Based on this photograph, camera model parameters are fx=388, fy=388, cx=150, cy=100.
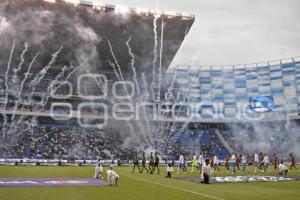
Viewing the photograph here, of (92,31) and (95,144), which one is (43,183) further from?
(95,144)

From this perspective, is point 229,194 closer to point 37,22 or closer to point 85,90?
point 37,22

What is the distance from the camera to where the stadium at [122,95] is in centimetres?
5900

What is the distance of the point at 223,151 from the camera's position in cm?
7606

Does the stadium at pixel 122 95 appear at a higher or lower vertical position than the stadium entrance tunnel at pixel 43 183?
higher

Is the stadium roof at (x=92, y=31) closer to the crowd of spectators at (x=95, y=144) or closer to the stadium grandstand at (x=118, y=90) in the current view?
the stadium grandstand at (x=118, y=90)

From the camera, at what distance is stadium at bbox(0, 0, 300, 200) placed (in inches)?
2323

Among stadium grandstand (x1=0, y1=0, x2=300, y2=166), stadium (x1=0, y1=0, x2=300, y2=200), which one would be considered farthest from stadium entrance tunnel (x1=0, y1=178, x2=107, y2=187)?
stadium grandstand (x1=0, y1=0, x2=300, y2=166)

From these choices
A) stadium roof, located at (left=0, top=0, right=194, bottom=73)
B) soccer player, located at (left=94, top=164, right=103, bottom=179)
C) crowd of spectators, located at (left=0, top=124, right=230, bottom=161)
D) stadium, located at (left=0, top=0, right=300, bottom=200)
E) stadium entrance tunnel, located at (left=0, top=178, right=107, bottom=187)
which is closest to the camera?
stadium entrance tunnel, located at (left=0, top=178, right=107, bottom=187)

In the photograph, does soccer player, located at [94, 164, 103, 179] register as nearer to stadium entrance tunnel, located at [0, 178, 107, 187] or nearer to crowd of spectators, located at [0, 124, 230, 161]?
stadium entrance tunnel, located at [0, 178, 107, 187]

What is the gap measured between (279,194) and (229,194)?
2.39 m

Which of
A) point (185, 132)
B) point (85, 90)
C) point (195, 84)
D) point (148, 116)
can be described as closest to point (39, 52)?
point (85, 90)

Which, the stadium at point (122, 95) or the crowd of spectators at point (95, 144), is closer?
the stadium at point (122, 95)

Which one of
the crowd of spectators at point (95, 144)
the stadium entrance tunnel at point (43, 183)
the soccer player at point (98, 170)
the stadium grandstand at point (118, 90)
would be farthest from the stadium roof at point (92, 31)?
the stadium entrance tunnel at point (43, 183)

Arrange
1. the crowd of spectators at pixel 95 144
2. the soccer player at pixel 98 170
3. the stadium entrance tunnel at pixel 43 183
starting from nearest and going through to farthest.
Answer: the stadium entrance tunnel at pixel 43 183 < the soccer player at pixel 98 170 < the crowd of spectators at pixel 95 144
